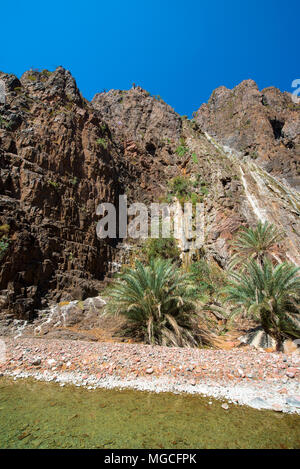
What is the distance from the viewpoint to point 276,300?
343 inches

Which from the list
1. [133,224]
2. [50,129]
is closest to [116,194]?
→ [133,224]

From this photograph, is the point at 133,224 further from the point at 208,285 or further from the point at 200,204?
the point at 208,285

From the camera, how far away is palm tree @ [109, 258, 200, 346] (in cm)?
866

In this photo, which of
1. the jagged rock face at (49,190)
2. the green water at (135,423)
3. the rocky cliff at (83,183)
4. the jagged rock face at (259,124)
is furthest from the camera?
the jagged rock face at (259,124)

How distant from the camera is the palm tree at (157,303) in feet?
28.4

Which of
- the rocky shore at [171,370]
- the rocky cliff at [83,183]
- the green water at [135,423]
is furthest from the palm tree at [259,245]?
the green water at [135,423]

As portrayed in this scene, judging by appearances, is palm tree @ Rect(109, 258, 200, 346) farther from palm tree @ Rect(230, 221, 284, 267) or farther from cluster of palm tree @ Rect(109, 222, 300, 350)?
palm tree @ Rect(230, 221, 284, 267)

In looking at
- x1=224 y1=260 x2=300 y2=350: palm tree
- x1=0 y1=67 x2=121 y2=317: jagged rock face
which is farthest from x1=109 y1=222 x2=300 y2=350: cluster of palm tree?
x1=0 y1=67 x2=121 y2=317: jagged rock face

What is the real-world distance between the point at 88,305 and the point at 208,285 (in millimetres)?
7615

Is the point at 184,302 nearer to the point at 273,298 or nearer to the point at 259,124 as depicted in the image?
the point at 273,298

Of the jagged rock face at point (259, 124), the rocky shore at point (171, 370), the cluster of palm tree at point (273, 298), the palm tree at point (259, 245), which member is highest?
the jagged rock face at point (259, 124)

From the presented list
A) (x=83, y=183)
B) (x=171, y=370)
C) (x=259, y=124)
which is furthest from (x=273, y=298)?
(x=259, y=124)

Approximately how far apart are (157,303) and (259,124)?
49.4 meters

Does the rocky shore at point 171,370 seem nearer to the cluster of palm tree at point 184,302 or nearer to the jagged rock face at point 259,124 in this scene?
the cluster of palm tree at point 184,302
